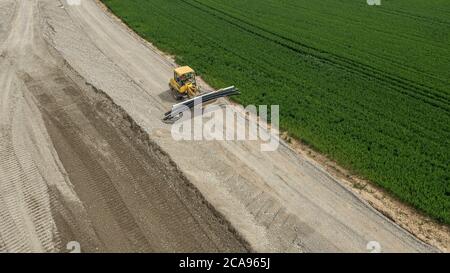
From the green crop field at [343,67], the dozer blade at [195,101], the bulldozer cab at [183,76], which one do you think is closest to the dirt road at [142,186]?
the dozer blade at [195,101]

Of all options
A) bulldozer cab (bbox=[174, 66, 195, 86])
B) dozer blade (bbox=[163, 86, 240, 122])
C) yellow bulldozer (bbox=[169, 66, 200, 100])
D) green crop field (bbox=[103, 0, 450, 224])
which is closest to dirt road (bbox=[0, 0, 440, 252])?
dozer blade (bbox=[163, 86, 240, 122])

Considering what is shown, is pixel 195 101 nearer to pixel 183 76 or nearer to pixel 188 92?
pixel 188 92

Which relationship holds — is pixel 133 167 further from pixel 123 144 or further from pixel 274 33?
pixel 274 33
